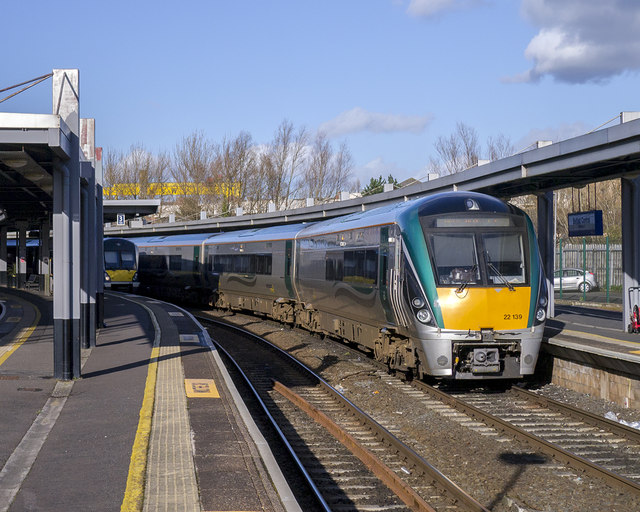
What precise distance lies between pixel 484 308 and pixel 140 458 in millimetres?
6265

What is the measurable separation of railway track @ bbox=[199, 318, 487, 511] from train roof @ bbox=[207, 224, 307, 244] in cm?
849

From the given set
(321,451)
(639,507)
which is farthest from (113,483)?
(639,507)

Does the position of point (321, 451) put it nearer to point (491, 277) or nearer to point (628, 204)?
point (491, 277)

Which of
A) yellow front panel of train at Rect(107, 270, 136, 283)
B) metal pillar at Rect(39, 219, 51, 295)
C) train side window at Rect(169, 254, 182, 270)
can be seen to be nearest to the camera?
metal pillar at Rect(39, 219, 51, 295)

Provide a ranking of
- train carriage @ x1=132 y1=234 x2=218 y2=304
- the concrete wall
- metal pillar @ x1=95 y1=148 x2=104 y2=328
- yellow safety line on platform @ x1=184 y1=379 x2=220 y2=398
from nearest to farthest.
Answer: yellow safety line on platform @ x1=184 y1=379 x2=220 y2=398 < the concrete wall < metal pillar @ x1=95 y1=148 x2=104 y2=328 < train carriage @ x1=132 y1=234 x2=218 y2=304

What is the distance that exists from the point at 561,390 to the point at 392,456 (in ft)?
17.5

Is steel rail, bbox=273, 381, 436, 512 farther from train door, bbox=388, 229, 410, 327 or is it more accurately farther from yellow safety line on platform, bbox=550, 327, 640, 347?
yellow safety line on platform, bbox=550, 327, 640, 347

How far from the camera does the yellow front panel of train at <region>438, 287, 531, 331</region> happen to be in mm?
11703

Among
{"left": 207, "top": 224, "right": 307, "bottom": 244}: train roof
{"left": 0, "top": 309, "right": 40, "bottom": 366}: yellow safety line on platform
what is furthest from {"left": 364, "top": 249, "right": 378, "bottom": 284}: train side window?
{"left": 207, "top": 224, "right": 307, "bottom": 244}: train roof

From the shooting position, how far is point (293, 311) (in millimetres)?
22922

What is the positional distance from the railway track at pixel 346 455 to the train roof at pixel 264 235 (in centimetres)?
849

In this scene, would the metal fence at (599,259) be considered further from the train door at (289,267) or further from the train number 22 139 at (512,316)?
the train number 22 139 at (512,316)

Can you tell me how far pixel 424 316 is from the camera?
38.7ft

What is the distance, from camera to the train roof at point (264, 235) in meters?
22.9
